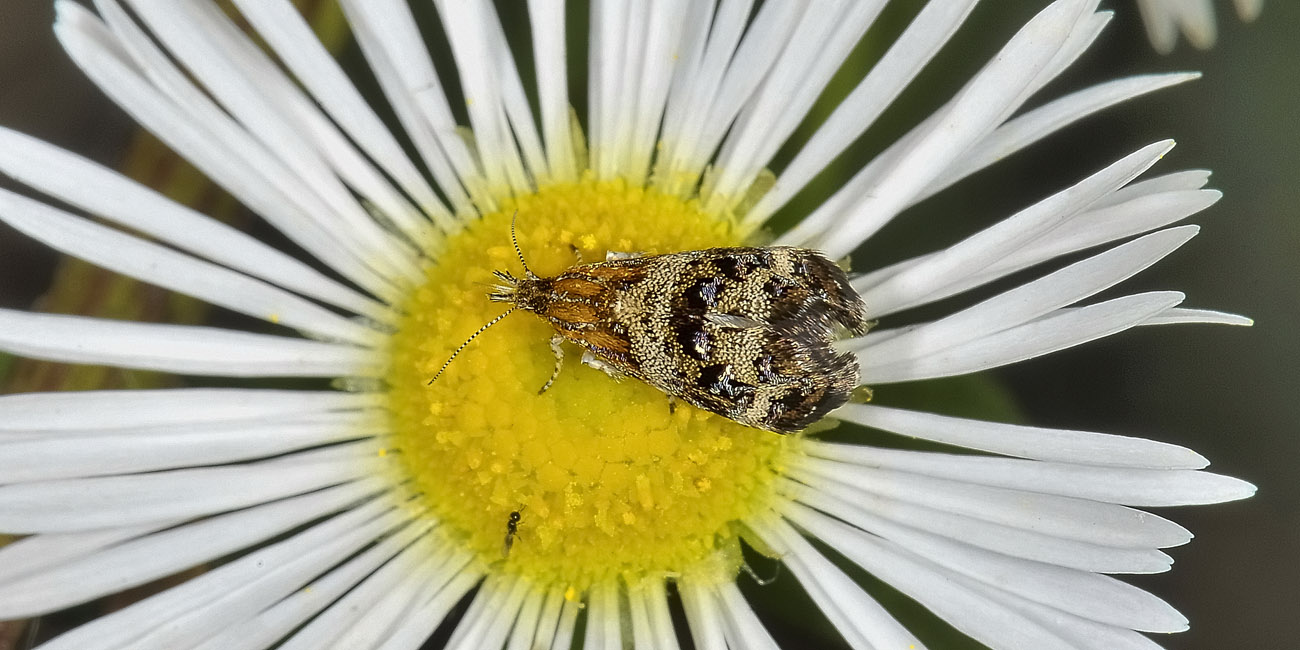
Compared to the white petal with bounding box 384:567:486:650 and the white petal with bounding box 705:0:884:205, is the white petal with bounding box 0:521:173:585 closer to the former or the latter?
the white petal with bounding box 384:567:486:650

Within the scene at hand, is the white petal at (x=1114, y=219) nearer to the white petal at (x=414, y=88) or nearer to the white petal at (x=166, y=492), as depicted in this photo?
the white petal at (x=414, y=88)

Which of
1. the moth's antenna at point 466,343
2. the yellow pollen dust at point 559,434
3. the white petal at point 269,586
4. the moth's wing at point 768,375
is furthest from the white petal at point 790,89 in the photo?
the white petal at point 269,586

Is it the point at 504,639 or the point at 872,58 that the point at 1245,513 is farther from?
the point at 504,639

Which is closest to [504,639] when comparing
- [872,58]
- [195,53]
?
[195,53]

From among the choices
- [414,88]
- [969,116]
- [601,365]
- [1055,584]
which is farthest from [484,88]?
[1055,584]

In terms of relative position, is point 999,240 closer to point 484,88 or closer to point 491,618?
point 484,88

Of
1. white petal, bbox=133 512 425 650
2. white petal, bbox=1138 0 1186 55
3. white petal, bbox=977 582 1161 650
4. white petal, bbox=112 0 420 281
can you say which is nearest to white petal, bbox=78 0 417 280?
white petal, bbox=112 0 420 281
